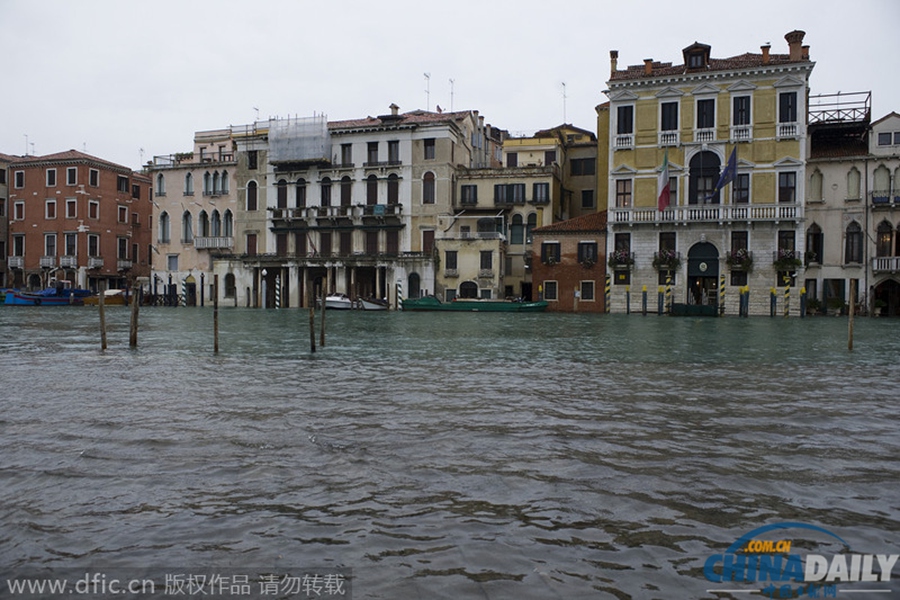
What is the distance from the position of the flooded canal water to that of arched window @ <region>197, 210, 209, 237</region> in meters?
43.1

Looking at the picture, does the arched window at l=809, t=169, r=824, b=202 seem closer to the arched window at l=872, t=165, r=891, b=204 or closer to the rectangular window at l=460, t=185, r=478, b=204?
the arched window at l=872, t=165, r=891, b=204

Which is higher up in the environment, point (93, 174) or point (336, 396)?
point (93, 174)

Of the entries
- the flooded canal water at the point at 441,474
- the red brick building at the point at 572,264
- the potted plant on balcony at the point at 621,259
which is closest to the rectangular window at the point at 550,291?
the red brick building at the point at 572,264

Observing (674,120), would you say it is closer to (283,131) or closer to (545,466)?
(283,131)

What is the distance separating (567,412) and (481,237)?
37.1m

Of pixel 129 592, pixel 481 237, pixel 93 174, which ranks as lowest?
pixel 129 592

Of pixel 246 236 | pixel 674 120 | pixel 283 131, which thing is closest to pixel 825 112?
pixel 674 120

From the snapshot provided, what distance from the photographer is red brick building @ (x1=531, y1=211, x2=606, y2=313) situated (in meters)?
40.9

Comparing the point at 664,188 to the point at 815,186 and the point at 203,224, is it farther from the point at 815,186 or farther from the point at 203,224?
the point at 203,224

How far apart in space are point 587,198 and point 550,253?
11511 mm

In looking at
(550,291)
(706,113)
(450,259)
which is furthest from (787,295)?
(450,259)

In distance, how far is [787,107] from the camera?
37812mm

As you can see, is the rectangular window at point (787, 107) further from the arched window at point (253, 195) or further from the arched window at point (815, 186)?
the arched window at point (253, 195)

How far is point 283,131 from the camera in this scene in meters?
50.7
